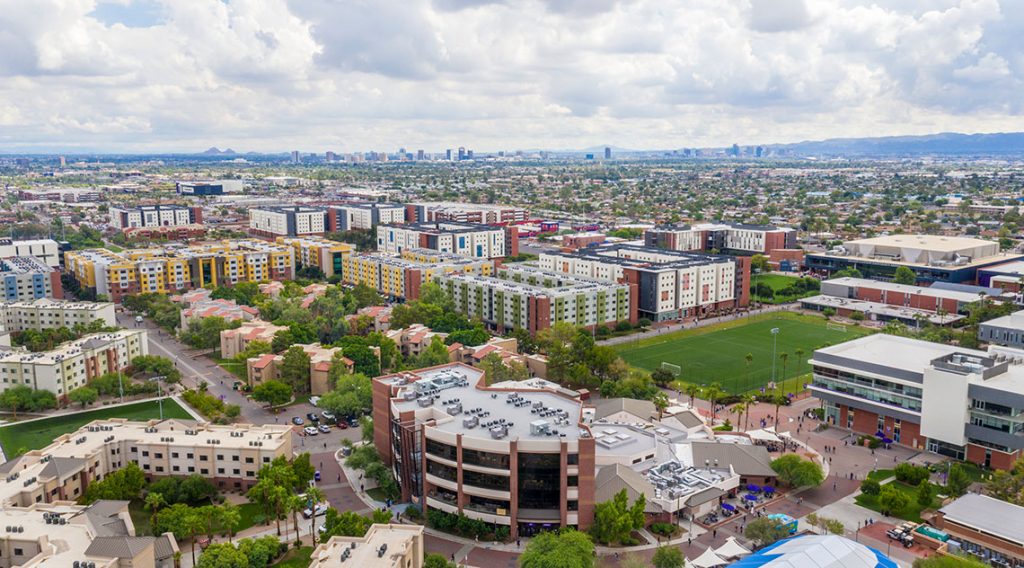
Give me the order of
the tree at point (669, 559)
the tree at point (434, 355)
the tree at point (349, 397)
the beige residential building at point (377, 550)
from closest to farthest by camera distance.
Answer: the beige residential building at point (377, 550) < the tree at point (669, 559) < the tree at point (349, 397) < the tree at point (434, 355)

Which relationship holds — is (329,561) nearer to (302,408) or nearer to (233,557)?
(233,557)

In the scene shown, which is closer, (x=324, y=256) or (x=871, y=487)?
(x=871, y=487)

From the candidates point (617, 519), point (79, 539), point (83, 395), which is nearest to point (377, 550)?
point (617, 519)

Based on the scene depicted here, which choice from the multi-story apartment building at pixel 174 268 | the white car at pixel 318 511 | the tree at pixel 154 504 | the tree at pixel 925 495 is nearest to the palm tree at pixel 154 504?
the tree at pixel 154 504

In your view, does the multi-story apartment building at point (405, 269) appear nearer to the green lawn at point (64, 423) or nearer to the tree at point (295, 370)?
the tree at point (295, 370)

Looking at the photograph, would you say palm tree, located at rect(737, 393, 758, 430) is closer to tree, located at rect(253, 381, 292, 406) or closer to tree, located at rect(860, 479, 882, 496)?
tree, located at rect(860, 479, 882, 496)

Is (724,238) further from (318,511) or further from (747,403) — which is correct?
(318,511)
